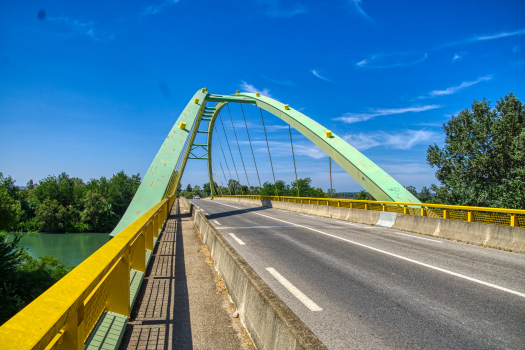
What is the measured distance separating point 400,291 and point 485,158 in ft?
95.8

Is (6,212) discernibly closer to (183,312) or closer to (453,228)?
(183,312)

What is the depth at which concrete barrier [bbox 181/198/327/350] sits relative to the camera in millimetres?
2232

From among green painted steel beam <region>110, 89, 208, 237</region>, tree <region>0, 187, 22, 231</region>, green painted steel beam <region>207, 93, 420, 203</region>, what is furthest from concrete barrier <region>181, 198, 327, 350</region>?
tree <region>0, 187, 22, 231</region>

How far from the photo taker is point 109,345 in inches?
110

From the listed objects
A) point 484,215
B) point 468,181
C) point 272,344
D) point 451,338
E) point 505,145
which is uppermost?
point 505,145

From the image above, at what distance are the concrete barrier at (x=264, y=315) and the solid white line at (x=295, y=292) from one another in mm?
1003

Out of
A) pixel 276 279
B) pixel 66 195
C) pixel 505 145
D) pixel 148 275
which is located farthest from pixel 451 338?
pixel 66 195

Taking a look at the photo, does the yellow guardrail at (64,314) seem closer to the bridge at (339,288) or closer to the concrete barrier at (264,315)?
the bridge at (339,288)

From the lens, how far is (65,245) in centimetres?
5406

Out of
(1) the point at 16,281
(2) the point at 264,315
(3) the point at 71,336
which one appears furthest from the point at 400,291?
(1) the point at 16,281

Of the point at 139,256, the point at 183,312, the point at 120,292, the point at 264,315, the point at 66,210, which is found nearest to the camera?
the point at 264,315

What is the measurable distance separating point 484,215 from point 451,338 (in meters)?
7.77

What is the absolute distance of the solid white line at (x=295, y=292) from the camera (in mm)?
4141

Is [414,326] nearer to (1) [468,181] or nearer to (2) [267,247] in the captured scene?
(2) [267,247]
